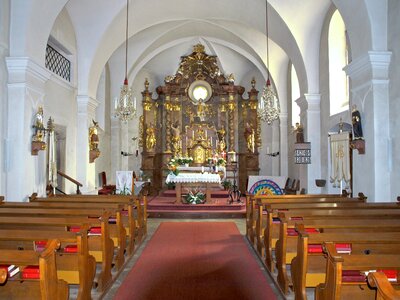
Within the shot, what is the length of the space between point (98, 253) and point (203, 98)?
43.2 feet

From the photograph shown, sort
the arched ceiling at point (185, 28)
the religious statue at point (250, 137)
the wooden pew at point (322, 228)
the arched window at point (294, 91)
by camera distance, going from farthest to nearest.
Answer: the religious statue at point (250, 137), the arched window at point (294, 91), the arched ceiling at point (185, 28), the wooden pew at point (322, 228)

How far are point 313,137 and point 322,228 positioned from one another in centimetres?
762

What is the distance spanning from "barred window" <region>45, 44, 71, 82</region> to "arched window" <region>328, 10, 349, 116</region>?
7506 millimetres

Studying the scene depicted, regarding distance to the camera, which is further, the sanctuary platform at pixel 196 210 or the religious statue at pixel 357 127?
the sanctuary platform at pixel 196 210

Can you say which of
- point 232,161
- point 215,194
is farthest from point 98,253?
point 232,161

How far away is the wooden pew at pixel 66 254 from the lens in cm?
319

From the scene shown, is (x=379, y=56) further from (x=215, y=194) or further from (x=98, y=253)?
(x=215, y=194)

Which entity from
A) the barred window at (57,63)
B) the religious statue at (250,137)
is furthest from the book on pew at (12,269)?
the religious statue at (250,137)

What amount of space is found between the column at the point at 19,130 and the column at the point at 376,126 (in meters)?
6.58

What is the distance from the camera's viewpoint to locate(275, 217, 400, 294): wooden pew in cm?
363

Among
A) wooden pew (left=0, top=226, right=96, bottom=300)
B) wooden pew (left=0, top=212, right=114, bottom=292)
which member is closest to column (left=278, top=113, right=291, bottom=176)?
wooden pew (left=0, top=212, right=114, bottom=292)

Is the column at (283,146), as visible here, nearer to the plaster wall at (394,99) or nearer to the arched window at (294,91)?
the arched window at (294,91)

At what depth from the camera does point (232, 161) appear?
16203mm

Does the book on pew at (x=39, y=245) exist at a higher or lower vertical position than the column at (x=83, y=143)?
lower
